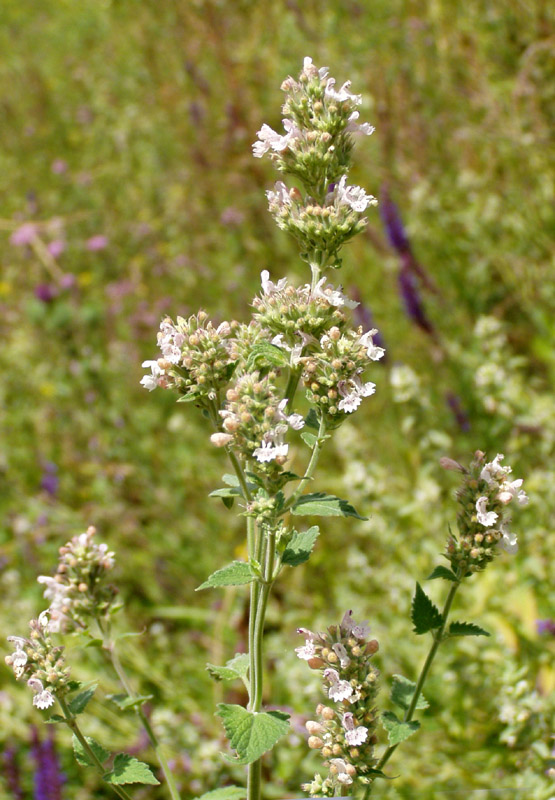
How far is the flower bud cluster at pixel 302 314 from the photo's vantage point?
1.30 meters

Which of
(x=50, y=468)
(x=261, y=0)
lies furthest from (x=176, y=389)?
(x=261, y=0)

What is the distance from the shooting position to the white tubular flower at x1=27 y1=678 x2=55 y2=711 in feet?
4.15

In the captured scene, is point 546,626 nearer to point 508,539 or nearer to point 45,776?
point 508,539

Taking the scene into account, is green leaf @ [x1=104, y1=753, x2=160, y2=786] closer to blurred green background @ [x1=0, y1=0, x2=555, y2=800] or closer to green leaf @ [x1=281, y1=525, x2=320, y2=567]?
green leaf @ [x1=281, y1=525, x2=320, y2=567]

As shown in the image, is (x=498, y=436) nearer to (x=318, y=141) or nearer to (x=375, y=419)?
(x=375, y=419)

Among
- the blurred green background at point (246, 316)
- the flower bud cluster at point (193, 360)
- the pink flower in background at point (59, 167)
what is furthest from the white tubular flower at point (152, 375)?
the pink flower in background at point (59, 167)

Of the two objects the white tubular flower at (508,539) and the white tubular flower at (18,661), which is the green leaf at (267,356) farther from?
the white tubular flower at (18,661)

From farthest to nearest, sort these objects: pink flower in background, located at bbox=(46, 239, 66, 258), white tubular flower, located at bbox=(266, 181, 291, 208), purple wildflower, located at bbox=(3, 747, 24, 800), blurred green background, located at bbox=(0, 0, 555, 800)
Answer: pink flower in background, located at bbox=(46, 239, 66, 258) → blurred green background, located at bbox=(0, 0, 555, 800) → purple wildflower, located at bbox=(3, 747, 24, 800) → white tubular flower, located at bbox=(266, 181, 291, 208)

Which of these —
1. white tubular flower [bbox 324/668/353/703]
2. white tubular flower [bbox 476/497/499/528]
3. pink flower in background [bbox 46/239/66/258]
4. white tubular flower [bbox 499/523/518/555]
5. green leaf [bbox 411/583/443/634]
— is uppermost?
pink flower in background [bbox 46/239/66/258]

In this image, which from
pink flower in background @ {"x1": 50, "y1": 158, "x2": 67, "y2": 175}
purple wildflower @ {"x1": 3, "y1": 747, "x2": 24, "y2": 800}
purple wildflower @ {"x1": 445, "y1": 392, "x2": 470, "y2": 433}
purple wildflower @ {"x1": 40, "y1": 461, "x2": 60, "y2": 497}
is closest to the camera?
purple wildflower @ {"x1": 3, "y1": 747, "x2": 24, "y2": 800}

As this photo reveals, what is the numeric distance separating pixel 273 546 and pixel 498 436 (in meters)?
2.28

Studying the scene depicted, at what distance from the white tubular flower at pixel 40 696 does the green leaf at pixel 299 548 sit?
46 centimetres

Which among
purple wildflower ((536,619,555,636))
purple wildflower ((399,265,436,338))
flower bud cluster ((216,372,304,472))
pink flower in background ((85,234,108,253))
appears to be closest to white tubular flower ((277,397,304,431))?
flower bud cluster ((216,372,304,472))

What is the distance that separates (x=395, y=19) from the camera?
515 cm
